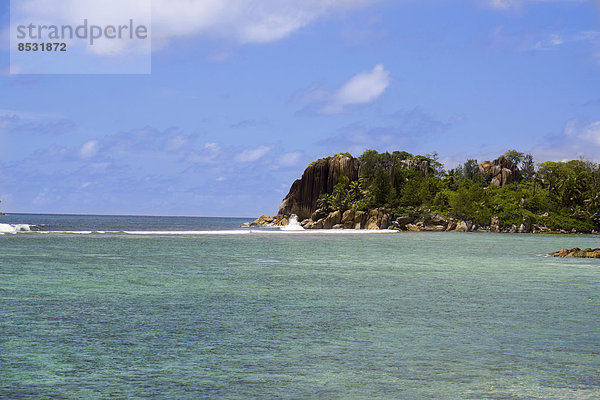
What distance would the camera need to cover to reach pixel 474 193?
422 feet

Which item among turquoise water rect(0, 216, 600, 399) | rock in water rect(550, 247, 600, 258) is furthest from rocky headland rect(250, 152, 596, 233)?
turquoise water rect(0, 216, 600, 399)

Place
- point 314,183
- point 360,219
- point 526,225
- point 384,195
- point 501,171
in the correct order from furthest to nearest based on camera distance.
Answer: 1. point 314,183
2. point 501,171
3. point 384,195
4. point 360,219
5. point 526,225

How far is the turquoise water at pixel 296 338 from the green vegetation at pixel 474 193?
10249 centimetres

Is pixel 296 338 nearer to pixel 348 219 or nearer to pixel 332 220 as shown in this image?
pixel 348 219

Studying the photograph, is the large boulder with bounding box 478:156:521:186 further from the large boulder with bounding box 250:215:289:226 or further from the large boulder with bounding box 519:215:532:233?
the large boulder with bounding box 250:215:289:226

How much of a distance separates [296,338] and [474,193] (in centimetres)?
12119

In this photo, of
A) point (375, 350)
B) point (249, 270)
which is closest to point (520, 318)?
point (375, 350)

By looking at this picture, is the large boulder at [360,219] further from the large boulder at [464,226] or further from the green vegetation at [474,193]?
the large boulder at [464,226]

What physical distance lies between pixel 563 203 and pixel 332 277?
109053 millimetres

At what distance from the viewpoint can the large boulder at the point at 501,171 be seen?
15838 centimetres

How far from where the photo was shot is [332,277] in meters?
27.5

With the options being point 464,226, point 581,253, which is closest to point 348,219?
point 464,226

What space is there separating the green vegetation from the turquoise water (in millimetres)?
102491

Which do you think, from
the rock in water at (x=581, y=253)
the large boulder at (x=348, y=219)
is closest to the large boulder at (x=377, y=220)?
the large boulder at (x=348, y=219)
